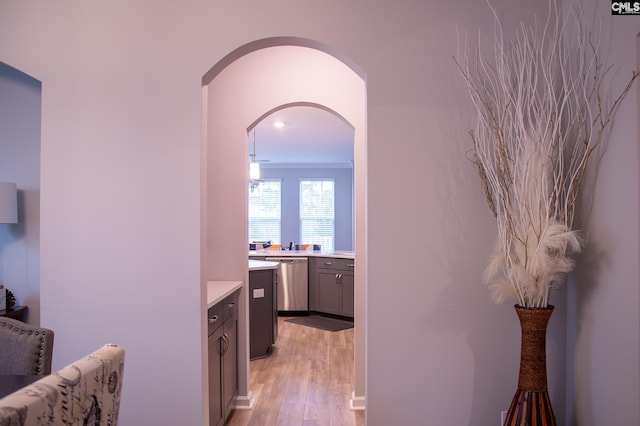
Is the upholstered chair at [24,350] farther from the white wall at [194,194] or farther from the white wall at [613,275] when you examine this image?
the white wall at [613,275]

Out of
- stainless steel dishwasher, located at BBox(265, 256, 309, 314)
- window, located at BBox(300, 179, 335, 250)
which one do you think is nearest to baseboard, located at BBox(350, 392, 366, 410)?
stainless steel dishwasher, located at BBox(265, 256, 309, 314)

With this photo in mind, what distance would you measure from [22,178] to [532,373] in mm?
3120

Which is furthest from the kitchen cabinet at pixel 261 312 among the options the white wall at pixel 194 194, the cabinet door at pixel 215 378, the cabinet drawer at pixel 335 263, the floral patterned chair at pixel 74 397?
the floral patterned chair at pixel 74 397

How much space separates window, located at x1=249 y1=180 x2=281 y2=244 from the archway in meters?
7.13

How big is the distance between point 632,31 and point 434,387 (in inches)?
61.5

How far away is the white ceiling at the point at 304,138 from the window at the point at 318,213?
613mm

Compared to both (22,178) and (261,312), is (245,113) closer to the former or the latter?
(22,178)

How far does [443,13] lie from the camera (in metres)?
1.88

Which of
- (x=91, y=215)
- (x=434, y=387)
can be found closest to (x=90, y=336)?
(x=91, y=215)

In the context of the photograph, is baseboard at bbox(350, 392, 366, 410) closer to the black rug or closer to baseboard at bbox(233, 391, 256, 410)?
baseboard at bbox(233, 391, 256, 410)

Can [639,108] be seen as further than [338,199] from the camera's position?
No

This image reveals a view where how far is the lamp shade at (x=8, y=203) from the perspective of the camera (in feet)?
8.27

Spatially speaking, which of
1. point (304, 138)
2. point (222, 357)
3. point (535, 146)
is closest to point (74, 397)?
point (535, 146)

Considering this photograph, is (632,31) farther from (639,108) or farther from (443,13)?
(443,13)
